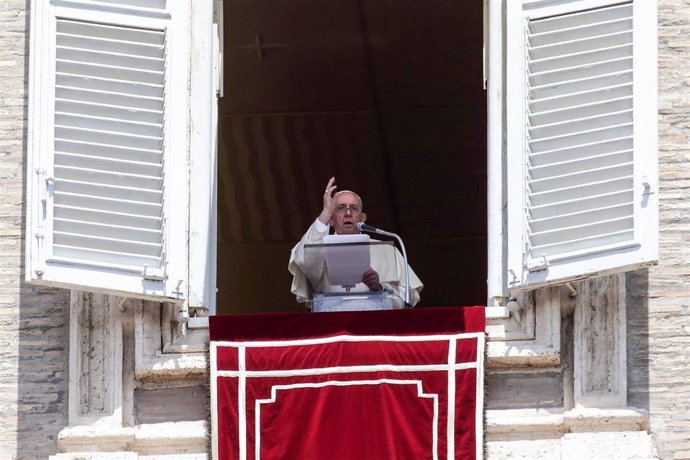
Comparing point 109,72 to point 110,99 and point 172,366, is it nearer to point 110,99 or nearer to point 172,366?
point 110,99

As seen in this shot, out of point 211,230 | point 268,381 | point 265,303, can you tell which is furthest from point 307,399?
point 265,303

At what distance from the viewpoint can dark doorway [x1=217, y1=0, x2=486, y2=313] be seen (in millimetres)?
14070

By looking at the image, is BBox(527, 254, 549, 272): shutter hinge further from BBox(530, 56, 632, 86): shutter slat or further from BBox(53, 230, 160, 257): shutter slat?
BBox(53, 230, 160, 257): shutter slat

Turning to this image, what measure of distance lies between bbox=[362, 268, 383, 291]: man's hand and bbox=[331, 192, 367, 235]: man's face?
37.0 inches

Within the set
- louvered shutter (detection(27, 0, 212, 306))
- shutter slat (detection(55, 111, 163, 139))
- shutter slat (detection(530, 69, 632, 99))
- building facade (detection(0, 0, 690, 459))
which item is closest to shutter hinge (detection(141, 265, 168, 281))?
louvered shutter (detection(27, 0, 212, 306))

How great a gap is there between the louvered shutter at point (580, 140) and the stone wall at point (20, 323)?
6.49ft

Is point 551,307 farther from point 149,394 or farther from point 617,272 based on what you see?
point 149,394

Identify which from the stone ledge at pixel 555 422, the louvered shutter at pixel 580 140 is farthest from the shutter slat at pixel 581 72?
the stone ledge at pixel 555 422

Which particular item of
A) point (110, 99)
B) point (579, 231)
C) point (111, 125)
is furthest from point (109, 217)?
point (579, 231)

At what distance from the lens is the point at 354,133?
15.4 m

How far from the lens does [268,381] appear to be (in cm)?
989

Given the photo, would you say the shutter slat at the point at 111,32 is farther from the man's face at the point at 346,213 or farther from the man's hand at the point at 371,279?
the man's face at the point at 346,213

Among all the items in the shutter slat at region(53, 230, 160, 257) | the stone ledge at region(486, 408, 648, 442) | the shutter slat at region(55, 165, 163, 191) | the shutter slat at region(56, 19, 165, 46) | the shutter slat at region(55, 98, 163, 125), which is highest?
the shutter slat at region(56, 19, 165, 46)

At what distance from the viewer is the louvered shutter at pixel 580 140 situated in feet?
32.1
